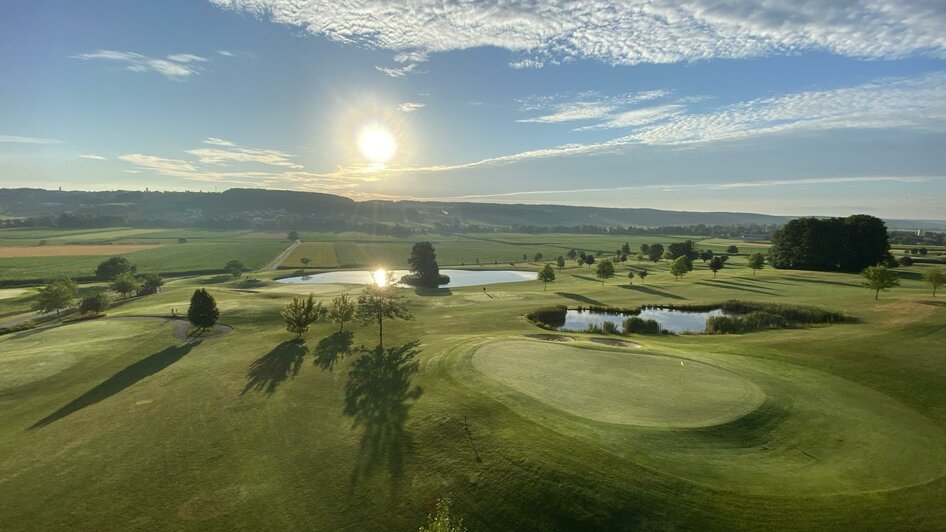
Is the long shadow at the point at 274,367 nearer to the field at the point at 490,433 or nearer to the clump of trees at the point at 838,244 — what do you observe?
the field at the point at 490,433

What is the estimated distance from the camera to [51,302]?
231 feet

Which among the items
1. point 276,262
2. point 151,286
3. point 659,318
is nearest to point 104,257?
point 276,262

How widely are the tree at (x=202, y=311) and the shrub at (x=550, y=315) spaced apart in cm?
4217

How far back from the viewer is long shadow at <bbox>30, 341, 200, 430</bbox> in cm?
3347

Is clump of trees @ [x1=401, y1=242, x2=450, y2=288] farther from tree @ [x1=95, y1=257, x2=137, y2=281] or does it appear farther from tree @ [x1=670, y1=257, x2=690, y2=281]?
tree @ [x1=95, y1=257, x2=137, y2=281]

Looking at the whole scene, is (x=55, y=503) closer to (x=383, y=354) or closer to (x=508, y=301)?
(x=383, y=354)

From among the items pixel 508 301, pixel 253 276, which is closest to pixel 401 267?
pixel 253 276

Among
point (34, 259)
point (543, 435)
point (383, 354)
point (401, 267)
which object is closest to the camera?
point (543, 435)

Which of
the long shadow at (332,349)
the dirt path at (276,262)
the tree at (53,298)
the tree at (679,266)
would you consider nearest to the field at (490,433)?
the long shadow at (332,349)

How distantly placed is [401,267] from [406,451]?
13700 cm

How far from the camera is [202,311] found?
53.6 m

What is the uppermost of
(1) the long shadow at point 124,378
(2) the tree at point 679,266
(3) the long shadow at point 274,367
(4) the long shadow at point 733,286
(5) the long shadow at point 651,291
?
(2) the tree at point 679,266

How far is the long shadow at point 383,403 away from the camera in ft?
80.5

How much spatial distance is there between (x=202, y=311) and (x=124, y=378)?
14030 millimetres
